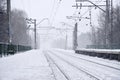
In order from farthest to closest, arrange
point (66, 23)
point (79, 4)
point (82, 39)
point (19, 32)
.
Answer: point (82, 39) < point (19, 32) < point (66, 23) < point (79, 4)

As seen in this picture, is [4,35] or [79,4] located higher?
[79,4]

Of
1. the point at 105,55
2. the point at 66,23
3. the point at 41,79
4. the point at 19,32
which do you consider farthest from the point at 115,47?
the point at 19,32

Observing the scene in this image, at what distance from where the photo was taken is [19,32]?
78875 millimetres

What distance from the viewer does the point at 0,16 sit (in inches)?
2109

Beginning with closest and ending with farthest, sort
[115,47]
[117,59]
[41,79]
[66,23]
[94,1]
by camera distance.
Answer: [41,79] → [117,59] → [115,47] → [94,1] → [66,23]

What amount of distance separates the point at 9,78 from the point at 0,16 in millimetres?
46387

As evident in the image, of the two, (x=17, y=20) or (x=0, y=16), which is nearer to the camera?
(x=0, y=16)

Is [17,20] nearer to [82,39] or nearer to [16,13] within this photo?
[16,13]

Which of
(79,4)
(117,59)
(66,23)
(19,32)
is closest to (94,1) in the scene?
(79,4)

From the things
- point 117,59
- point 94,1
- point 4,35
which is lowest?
point 117,59

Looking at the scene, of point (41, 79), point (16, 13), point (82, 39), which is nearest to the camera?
point (41, 79)

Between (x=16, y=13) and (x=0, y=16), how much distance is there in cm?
3143

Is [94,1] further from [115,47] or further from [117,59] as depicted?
[117,59]

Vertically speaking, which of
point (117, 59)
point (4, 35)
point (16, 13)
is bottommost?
point (117, 59)
